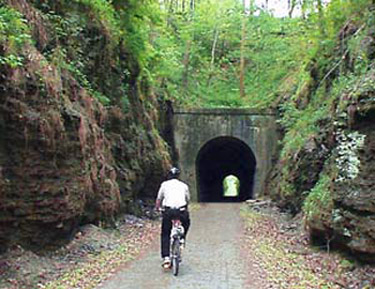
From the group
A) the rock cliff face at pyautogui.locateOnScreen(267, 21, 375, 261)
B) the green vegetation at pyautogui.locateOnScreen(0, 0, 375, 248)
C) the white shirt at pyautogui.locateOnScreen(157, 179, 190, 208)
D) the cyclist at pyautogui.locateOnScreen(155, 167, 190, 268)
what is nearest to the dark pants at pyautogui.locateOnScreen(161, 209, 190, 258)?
the cyclist at pyautogui.locateOnScreen(155, 167, 190, 268)

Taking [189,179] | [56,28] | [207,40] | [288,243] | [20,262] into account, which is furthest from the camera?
[207,40]

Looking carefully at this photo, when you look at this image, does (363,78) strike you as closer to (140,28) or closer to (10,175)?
(10,175)

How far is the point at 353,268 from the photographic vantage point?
7199 mm

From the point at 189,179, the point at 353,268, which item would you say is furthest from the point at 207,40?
the point at 353,268

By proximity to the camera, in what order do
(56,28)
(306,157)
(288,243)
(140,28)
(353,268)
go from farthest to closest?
(140,28) < (306,157) < (288,243) < (56,28) < (353,268)

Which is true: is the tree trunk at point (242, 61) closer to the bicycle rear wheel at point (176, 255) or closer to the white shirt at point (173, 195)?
the white shirt at point (173, 195)

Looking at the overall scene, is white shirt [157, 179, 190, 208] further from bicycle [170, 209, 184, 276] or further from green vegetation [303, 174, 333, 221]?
green vegetation [303, 174, 333, 221]

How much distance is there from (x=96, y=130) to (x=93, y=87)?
1.95 m

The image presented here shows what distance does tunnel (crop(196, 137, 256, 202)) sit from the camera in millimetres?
27516

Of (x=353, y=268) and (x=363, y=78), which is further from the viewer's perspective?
(x=363, y=78)

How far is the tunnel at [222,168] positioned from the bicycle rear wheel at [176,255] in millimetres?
18283

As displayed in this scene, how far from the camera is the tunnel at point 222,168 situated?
90.3ft

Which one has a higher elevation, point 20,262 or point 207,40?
point 207,40

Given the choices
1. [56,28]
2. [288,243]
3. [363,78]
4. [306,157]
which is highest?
[56,28]
